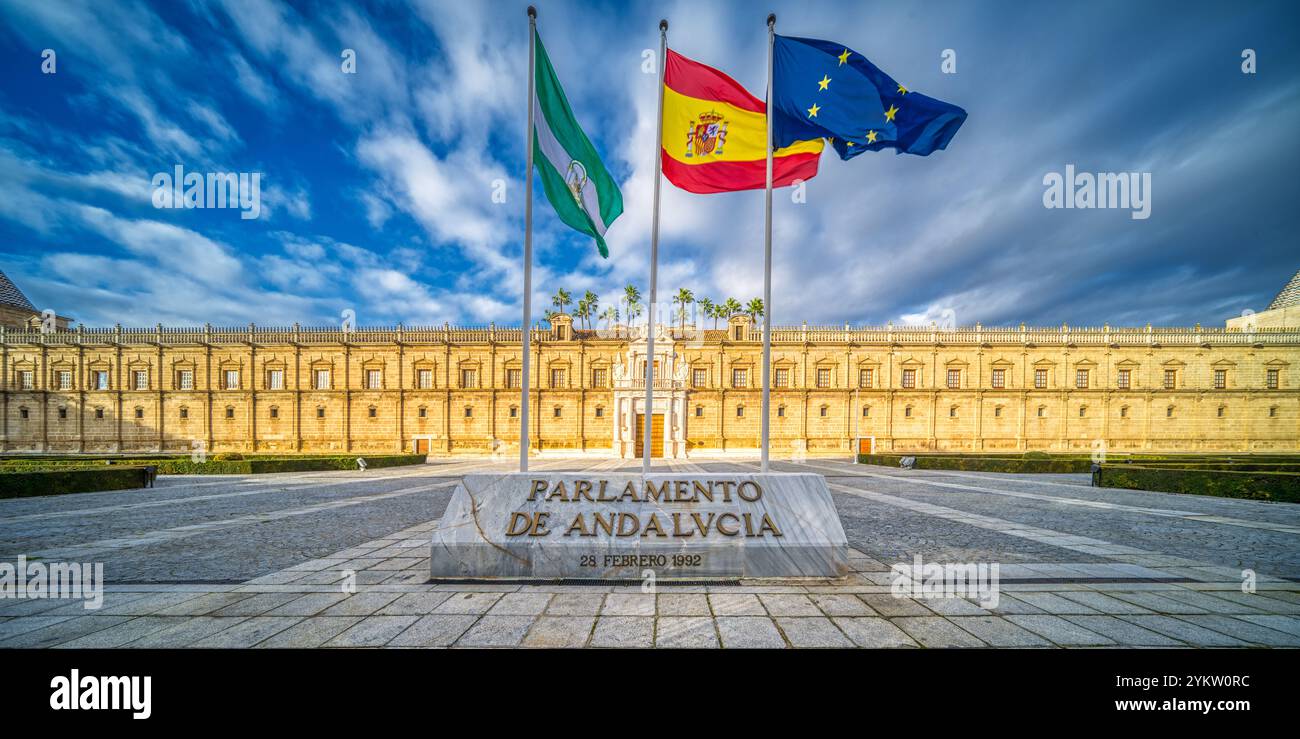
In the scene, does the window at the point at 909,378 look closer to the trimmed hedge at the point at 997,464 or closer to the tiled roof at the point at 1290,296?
the trimmed hedge at the point at 997,464

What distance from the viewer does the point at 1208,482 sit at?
13461 millimetres

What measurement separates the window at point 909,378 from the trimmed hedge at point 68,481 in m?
45.6

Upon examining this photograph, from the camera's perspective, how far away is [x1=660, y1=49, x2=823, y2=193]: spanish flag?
7.70 metres

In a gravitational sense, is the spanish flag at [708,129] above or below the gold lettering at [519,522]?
above

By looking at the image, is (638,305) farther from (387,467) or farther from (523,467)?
(523,467)

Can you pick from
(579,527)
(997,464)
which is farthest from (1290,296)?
(579,527)

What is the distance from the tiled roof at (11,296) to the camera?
127ft

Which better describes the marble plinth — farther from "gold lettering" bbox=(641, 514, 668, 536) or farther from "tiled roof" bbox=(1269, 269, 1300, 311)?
"tiled roof" bbox=(1269, 269, 1300, 311)

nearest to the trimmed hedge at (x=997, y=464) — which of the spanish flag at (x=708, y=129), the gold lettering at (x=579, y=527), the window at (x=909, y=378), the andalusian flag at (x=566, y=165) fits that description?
the window at (x=909, y=378)

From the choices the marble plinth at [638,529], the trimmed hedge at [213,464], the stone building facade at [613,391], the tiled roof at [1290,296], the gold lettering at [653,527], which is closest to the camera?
the marble plinth at [638,529]

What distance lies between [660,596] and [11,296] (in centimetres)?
6909

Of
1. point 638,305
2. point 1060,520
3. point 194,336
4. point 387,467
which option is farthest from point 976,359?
point 194,336

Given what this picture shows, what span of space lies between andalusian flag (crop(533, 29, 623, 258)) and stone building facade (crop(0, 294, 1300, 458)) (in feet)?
90.6

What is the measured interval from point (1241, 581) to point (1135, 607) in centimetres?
245
